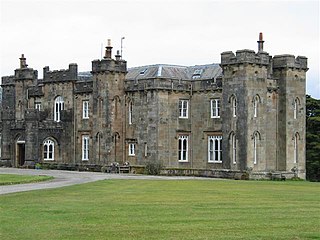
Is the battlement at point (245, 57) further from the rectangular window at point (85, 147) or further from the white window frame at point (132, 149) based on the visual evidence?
the rectangular window at point (85, 147)

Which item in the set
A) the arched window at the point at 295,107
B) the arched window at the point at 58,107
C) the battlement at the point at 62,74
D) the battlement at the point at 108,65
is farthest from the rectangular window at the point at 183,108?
the arched window at the point at 58,107

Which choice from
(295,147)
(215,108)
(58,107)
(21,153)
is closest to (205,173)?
(215,108)

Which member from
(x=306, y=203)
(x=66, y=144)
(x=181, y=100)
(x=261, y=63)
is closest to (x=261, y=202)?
(x=306, y=203)

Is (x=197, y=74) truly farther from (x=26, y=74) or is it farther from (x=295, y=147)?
(x=26, y=74)

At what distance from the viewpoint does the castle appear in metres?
52.1

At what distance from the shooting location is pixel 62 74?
62562mm

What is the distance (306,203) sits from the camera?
2606 centimetres

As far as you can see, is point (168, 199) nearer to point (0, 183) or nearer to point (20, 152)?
point (0, 183)

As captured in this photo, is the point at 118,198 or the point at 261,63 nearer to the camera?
the point at 118,198

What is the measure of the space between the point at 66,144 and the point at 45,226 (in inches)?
1696

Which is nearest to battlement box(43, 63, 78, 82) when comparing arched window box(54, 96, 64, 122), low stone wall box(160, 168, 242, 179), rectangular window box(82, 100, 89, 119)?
arched window box(54, 96, 64, 122)

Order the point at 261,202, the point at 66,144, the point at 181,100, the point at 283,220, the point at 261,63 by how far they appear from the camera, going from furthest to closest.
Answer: the point at 66,144
the point at 181,100
the point at 261,63
the point at 261,202
the point at 283,220

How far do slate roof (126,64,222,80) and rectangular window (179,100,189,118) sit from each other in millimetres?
2231

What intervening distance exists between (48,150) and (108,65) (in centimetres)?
982
